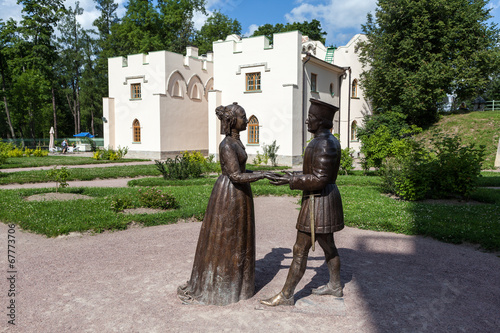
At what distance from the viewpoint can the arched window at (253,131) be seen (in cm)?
2392

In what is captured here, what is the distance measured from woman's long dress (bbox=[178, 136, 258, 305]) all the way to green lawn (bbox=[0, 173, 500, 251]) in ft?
13.2

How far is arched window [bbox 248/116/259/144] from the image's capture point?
23.9 meters

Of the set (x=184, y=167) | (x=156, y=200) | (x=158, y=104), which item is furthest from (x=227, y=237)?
(x=158, y=104)

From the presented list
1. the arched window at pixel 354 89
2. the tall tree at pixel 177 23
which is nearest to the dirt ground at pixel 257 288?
the arched window at pixel 354 89

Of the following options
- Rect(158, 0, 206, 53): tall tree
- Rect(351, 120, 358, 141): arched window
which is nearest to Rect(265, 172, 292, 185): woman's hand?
Rect(351, 120, 358, 141): arched window

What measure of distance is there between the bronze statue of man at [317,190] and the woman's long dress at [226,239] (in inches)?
18.1

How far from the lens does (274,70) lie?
23.0 meters

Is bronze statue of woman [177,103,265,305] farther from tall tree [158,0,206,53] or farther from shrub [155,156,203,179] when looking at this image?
tall tree [158,0,206,53]

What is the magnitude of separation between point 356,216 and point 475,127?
24873mm

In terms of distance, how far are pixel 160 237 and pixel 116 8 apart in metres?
50.1

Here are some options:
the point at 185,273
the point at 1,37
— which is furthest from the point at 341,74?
the point at 1,37

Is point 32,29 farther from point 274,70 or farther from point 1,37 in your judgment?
point 274,70

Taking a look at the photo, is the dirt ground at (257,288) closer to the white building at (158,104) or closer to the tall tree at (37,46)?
the white building at (158,104)

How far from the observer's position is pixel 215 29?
42.8 m
